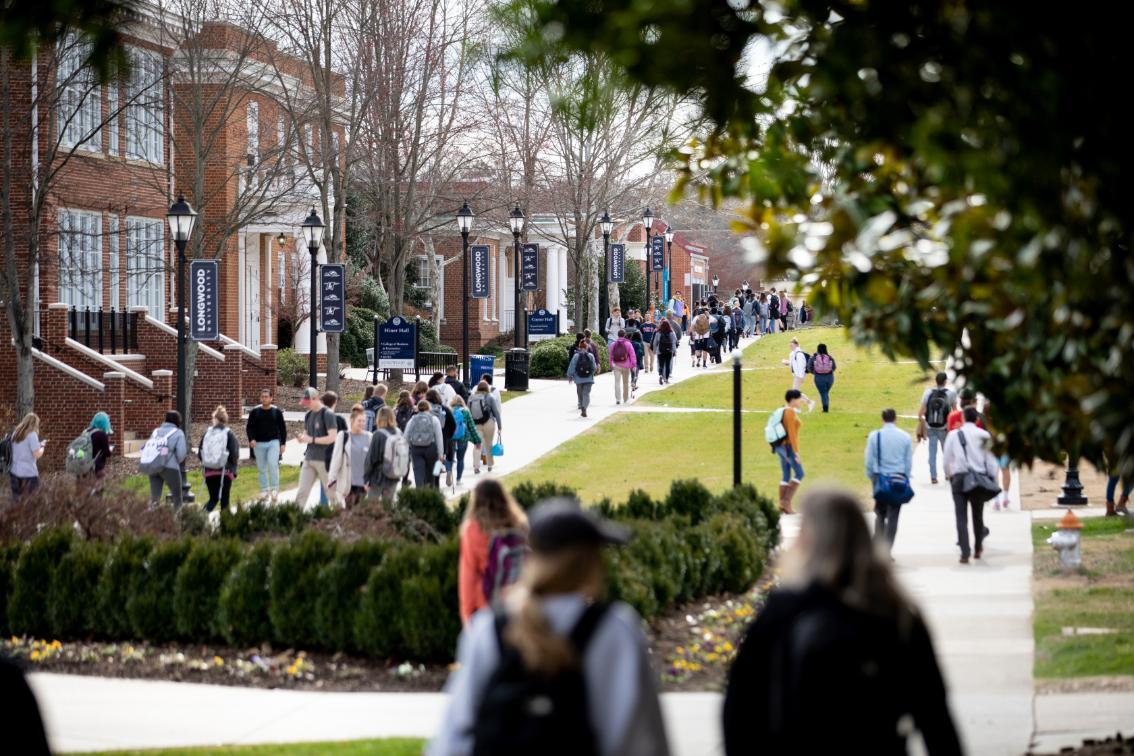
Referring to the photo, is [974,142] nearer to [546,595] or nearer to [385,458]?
[546,595]

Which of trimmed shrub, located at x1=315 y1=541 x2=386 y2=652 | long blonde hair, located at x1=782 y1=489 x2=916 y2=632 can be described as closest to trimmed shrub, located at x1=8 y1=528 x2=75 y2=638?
trimmed shrub, located at x1=315 y1=541 x2=386 y2=652

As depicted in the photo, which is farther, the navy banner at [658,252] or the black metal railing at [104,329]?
the navy banner at [658,252]

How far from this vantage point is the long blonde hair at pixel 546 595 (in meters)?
3.96

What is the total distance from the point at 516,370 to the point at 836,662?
1362 inches

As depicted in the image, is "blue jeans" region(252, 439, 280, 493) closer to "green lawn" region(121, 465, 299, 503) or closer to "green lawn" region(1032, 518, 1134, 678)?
"green lawn" region(121, 465, 299, 503)

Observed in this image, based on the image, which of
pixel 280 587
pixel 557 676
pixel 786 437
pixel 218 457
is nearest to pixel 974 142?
pixel 557 676

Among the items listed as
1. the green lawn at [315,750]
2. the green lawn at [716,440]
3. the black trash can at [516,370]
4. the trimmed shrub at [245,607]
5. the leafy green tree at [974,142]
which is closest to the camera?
the leafy green tree at [974,142]

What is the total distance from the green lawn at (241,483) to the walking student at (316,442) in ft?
8.15

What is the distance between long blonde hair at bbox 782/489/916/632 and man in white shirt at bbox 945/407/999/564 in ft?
41.4

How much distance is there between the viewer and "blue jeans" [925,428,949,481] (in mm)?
23219

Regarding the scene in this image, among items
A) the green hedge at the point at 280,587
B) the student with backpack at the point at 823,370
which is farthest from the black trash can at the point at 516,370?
the green hedge at the point at 280,587

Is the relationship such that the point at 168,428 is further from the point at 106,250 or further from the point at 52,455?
the point at 106,250

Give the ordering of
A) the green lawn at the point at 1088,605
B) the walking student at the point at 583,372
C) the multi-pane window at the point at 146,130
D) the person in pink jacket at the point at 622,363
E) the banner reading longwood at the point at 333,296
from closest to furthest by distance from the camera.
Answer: the green lawn at the point at 1088,605 < the banner reading longwood at the point at 333,296 < the walking student at the point at 583,372 < the multi-pane window at the point at 146,130 < the person in pink jacket at the point at 622,363

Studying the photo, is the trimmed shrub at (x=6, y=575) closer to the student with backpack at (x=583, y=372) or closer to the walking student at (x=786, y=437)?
the walking student at (x=786, y=437)
